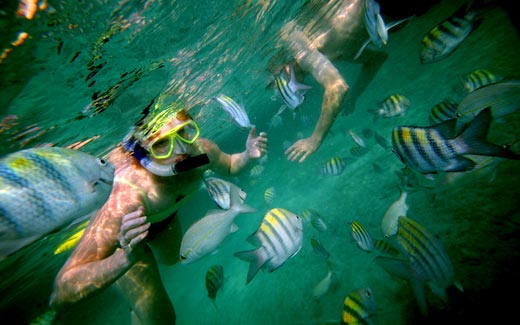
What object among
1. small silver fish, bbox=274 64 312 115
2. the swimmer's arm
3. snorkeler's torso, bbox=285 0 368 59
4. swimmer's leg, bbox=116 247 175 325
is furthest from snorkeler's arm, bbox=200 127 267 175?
snorkeler's torso, bbox=285 0 368 59

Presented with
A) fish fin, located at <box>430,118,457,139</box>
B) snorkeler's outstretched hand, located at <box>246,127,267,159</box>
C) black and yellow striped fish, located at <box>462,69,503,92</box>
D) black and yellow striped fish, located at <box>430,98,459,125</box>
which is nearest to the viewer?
fish fin, located at <box>430,118,457,139</box>

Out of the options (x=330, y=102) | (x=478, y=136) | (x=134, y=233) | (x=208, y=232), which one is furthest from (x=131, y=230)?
(x=330, y=102)

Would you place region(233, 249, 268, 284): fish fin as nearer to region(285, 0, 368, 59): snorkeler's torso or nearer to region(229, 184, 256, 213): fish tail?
region(229, 184, 256, 213): fish tail

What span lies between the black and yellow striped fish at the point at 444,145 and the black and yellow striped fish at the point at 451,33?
2389mm

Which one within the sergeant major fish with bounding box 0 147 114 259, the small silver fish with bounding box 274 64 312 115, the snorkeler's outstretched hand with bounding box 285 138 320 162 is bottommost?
the snorkeler's outstretched hand with bounding box 285 138 320 162

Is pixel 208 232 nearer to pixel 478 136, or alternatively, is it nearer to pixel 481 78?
pixel 478 136

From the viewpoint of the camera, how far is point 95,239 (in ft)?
12.2

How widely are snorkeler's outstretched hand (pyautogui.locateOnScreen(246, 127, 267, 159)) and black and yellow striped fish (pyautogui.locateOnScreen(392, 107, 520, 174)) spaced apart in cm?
286

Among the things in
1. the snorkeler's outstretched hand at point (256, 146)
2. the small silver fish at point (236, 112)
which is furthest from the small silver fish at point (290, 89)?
the snorkeler's outstretched hand at point (256, 146)

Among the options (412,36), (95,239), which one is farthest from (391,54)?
(95,239)

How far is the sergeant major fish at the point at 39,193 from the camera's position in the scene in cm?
162

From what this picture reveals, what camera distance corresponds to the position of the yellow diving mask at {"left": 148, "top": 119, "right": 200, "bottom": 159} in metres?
3.82

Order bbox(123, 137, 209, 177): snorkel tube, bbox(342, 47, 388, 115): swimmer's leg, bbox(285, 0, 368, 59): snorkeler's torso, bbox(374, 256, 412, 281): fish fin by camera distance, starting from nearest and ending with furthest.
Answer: bbox(374, 256, 412, 281): fish fin → bbox(123, 137, 209, 177): snorkel tube → bbox(285, 0, 368, 59): snorkeler's torso → bbox(342, 47, 388, 115): swimmer's leg

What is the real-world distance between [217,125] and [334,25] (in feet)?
33.2
